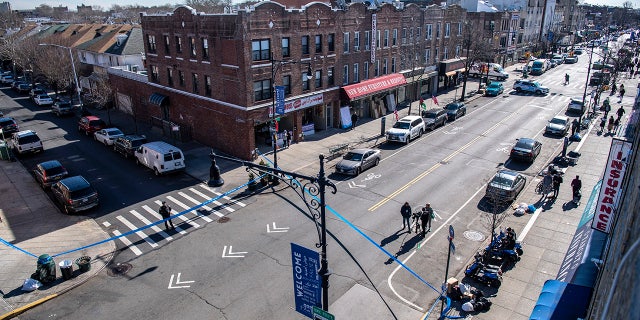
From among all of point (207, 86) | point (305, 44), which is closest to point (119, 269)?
point (207, 86)

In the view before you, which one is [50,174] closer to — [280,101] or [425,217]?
[280,101]

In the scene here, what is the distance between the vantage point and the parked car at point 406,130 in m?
36.0

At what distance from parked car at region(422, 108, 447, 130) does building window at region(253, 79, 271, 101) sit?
51.8ft

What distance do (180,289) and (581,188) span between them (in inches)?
955

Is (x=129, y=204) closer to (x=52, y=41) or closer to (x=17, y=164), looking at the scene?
(x=17, y=164)

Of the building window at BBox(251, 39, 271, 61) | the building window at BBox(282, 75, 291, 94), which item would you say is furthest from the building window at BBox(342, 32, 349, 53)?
the building window at BBox(251, 39, 271, 61)

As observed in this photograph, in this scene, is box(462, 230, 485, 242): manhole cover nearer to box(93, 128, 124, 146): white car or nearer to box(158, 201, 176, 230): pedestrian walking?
box(158, 201, 176, 230): pedestrian walking

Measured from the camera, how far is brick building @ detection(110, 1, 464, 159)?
31578mm

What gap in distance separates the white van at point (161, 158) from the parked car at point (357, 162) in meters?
11.3

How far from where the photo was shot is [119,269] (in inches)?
742

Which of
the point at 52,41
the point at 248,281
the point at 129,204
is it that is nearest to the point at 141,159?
the point at 129,204

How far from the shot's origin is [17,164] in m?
32.5

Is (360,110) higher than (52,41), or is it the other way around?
(52,41)

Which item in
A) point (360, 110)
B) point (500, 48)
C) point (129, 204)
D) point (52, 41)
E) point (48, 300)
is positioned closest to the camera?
point (48, 300)
